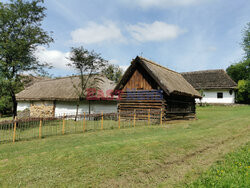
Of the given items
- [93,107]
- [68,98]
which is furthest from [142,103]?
[68,98]

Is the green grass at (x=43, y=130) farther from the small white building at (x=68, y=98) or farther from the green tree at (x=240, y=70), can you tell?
the green tree at (x=240, y=70)

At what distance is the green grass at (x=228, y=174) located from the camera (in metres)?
3.84

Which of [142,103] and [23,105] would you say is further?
[23,105]

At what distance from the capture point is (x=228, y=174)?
13.8 feet

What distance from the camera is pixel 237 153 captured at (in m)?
5.70

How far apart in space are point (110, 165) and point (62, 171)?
130 cm

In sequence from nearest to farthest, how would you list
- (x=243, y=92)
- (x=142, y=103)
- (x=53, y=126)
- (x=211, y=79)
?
(x=53, y=126), (x=142, y=103), (x=211, y=79), (x=243, y=92)

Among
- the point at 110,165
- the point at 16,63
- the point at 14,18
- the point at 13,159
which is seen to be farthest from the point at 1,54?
the point at 110,165

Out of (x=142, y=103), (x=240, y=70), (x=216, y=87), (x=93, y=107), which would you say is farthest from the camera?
(x=240, y=70)

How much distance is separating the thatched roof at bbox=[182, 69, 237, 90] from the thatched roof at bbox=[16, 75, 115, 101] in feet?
60.4

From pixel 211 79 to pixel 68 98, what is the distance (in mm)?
26004

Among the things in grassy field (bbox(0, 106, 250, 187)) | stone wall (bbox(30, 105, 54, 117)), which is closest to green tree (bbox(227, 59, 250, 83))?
stone wall (bbox(30, 105, 54, 117))

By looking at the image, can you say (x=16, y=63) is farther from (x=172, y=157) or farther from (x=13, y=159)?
(x=172, y=157)

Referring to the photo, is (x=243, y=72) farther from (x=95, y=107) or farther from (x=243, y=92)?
(x=95, y=107)
